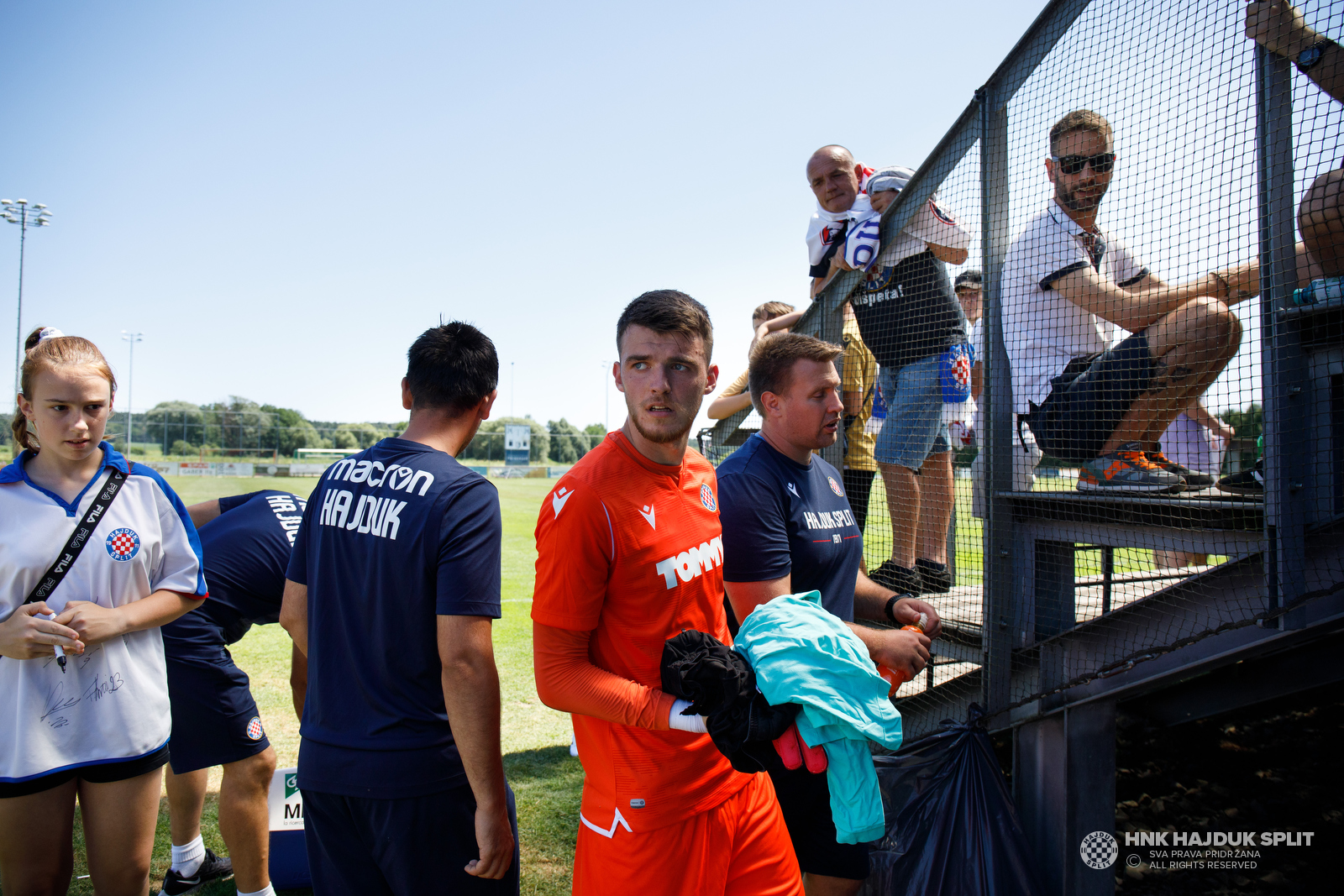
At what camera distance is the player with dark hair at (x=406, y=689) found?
192 cm

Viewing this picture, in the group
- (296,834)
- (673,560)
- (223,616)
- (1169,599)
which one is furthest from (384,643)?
(1169,599)

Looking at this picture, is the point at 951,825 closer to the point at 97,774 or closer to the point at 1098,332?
the point at 1098,332

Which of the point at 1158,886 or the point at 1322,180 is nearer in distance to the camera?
the point at 1322,180

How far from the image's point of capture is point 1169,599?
2.49 m

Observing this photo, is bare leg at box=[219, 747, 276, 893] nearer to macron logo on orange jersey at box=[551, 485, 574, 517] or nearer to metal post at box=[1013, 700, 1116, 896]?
macron logo on orange jersey at box=[551, 485, 574, 517]

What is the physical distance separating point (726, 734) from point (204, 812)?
4120mm

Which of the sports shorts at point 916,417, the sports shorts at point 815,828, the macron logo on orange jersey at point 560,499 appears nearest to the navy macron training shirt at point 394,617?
the macron logo on orange jersey at point 560,499

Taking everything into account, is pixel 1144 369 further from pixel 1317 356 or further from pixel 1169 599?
pixel 1169 599

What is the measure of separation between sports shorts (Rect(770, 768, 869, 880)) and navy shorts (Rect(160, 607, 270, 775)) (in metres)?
2.28

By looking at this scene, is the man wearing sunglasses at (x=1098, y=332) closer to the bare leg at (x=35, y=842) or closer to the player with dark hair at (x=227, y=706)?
the player with dark hair at (x=227, y=706)

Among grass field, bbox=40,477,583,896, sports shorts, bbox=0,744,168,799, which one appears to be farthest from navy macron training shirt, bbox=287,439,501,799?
grass field, bbox=40,477,583,896

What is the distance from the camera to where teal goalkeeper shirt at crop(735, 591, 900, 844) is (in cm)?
154

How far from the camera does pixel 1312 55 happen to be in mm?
2119

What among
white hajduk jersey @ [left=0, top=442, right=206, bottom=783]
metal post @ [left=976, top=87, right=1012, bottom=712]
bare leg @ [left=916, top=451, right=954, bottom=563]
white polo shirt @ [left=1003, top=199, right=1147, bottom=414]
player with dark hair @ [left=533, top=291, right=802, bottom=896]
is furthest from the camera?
bare leg @ [left=916, top=451, right=954, bottom=563]
